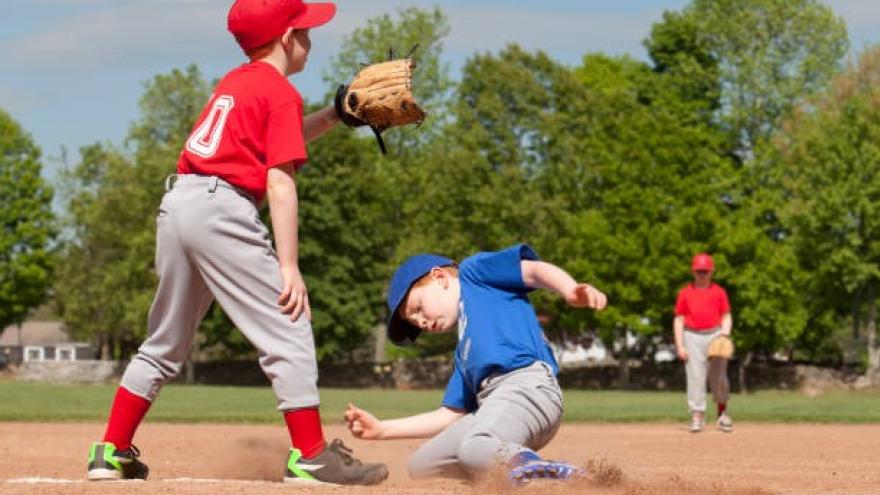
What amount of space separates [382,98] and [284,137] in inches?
32.7

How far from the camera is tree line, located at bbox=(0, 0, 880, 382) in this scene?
149ft

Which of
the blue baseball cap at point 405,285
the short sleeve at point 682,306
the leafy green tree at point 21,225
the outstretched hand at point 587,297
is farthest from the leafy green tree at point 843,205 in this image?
the outstretched hand at point 587,297

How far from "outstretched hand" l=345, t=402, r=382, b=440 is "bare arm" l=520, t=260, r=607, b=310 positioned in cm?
93

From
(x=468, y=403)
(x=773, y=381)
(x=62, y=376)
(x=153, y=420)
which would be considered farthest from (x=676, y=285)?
(x=468, y=403)

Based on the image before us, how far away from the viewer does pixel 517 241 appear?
49750mm

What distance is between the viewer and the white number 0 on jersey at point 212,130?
646 cm

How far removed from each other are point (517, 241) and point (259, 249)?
43.5 m

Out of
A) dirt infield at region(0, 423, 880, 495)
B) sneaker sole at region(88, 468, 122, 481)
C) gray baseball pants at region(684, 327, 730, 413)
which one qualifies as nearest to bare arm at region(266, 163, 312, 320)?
dirt infield at region(0, 423, 880, 495)

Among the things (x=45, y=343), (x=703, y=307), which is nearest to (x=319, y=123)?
(x=703, y=307)

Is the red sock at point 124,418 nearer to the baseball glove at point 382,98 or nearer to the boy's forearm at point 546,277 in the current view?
the baseball glove at point 382,98

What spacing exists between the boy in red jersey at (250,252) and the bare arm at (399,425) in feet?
0.47

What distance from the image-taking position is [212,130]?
649 centimetres

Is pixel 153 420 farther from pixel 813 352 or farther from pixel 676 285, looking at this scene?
pixel 813 352

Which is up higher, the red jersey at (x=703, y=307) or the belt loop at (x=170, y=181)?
the belt loop at (x=170, y=181)
